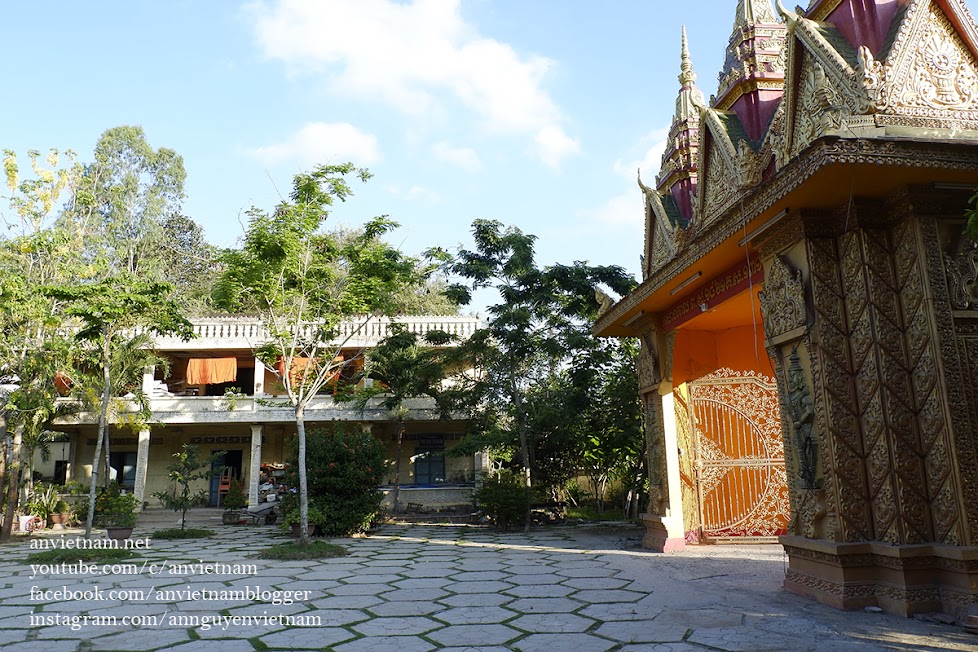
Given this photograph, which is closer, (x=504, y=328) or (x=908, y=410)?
(x=908, y=410)

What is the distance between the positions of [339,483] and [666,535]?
5.44 metres

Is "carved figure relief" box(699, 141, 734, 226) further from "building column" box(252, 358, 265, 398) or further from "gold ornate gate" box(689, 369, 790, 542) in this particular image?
"building column" box(252, 358, 265, 398)

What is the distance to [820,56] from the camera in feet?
16.0

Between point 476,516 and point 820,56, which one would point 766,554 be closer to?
point 820,56

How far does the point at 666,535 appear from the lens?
7.72 m

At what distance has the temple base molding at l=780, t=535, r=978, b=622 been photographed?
4.01m

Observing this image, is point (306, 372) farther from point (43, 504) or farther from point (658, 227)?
point (43, 504)

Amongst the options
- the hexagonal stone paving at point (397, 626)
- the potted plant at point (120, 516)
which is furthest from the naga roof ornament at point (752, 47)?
the potted plant at point (120, 516)

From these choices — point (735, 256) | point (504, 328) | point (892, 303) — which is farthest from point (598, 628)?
point (504, 328)

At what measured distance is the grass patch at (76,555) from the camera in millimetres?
7852

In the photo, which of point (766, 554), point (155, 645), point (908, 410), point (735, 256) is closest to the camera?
point (155, 645)

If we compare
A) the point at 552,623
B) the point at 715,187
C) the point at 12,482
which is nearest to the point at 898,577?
the point at 552,623

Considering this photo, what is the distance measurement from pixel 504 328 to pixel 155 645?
8443 millimetres

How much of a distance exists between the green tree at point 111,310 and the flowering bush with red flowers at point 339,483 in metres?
2.84
